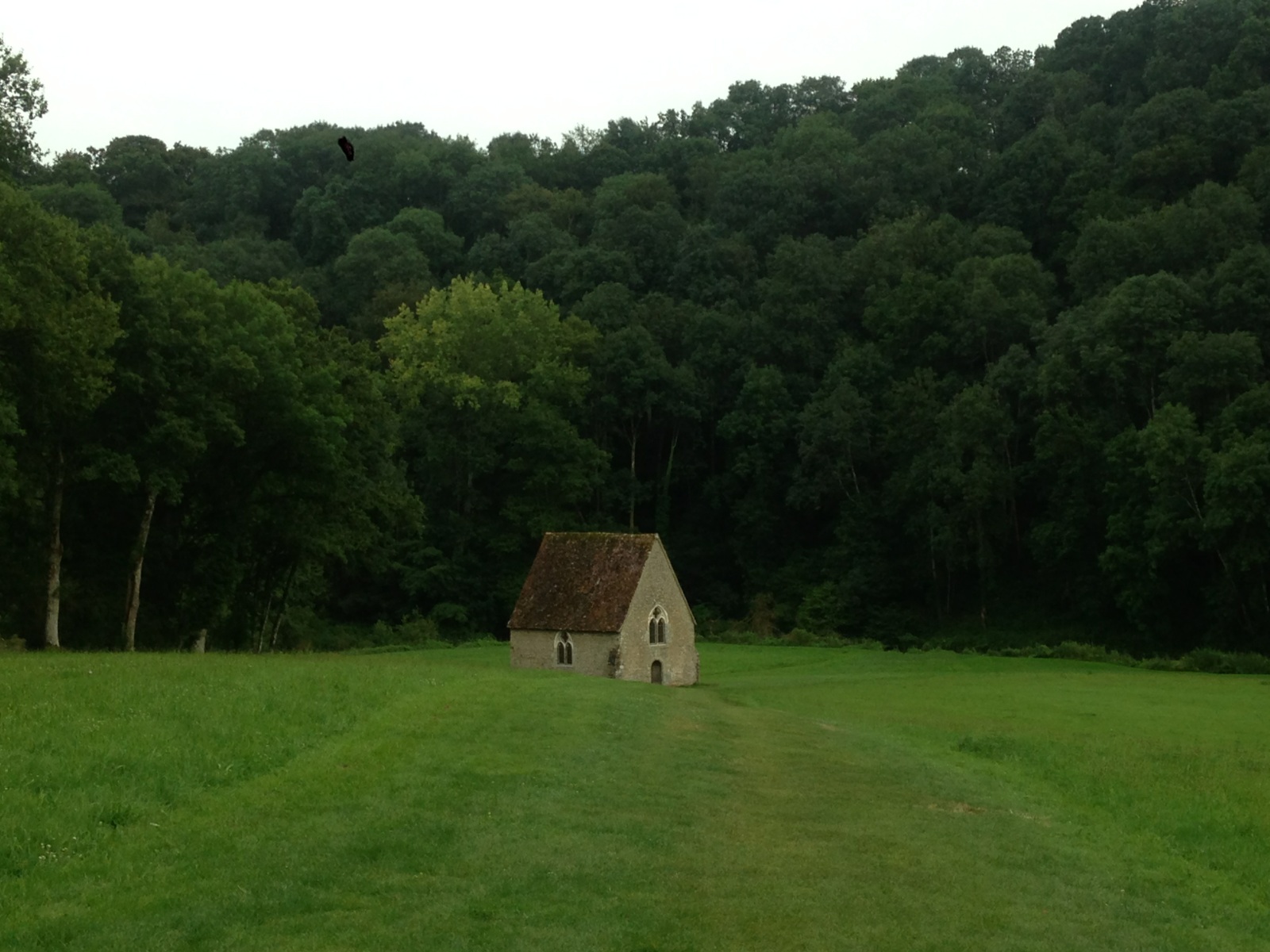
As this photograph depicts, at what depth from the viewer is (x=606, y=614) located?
176ft

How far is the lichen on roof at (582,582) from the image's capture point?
53906 mm

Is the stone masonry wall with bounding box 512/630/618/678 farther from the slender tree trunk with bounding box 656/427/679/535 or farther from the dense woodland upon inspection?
the slender tree trunk with bounding box 656/427/679/535

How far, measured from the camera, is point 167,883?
42.5ft

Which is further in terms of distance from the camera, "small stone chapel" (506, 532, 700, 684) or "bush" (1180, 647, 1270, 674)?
"bush" (1180, 647, 1270, 674)

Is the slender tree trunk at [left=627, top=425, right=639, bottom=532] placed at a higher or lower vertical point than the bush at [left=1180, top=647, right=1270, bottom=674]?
higher

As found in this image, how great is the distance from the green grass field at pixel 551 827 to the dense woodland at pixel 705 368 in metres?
19.2

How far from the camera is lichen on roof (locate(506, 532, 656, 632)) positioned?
2122 inches

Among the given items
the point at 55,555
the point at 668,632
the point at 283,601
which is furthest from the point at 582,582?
the point at 55,555

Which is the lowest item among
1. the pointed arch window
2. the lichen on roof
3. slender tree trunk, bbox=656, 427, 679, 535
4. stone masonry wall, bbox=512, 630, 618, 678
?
stone masonry wall, bbox=512, 630, 618, 678

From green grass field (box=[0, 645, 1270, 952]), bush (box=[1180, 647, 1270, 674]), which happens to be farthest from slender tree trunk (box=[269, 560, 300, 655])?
bush (box=[1180, 647, 1270, 674])

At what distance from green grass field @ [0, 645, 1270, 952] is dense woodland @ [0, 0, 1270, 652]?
19.2 meters

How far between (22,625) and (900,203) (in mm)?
71376

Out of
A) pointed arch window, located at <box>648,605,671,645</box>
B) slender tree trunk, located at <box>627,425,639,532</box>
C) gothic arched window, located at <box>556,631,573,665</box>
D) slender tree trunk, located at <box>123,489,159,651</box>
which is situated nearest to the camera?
slender tree trunk, located at <box>123,489,159,651</box>

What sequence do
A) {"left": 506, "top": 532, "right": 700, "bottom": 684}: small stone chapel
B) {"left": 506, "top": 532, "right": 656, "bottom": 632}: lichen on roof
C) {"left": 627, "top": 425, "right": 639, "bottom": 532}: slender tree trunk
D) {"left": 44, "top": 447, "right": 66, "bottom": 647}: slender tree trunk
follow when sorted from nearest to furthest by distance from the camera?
{"left": 44, "top": 447, "right": 66, "bottom": 647}: slender tree trunk → {"left": 506, "top": 532, "right": 700, "bottom": 684}: small stone chapel → {"left": 506, "top": 532, "right": 656, "bottom": 632}: lichen on roof → {"left": 627, "top": 425, "right": 639, "bottom": 532}: slender tree trunk
